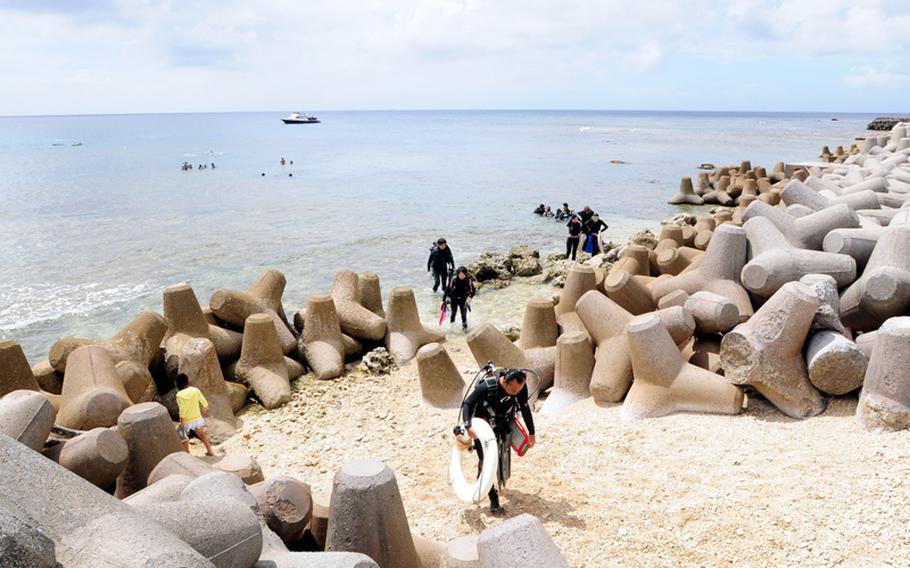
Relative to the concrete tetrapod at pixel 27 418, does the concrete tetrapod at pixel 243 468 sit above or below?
below

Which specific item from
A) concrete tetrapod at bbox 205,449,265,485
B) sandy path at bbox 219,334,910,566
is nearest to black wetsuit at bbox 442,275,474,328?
sandy path at bbox 219,334,910,566

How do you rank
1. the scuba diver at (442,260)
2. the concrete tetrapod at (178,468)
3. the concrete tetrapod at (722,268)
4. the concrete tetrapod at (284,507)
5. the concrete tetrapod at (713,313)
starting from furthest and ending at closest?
Answer: the scuba diver at (442,260) → the concrete tetrapod at (722,268) → the concrete tetrapod at (713,313) → the concrete tetrapod at (178,468) → the concrete tetrapod at (284,507)

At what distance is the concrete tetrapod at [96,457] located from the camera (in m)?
3.69

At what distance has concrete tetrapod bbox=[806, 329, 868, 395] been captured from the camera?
479 centimetres

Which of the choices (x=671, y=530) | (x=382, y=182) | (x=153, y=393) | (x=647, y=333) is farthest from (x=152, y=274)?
(x=382, y=182)

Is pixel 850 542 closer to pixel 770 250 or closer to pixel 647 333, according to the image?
pixel 647 333

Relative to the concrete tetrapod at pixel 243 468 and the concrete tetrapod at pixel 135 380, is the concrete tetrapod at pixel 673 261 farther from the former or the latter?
the concrete tetrapod at pixel 135 380

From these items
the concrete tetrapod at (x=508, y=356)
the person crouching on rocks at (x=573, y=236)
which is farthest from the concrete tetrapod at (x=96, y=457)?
the person crouching on rocks at (x=573, y=236)

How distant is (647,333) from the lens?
5.41 metres

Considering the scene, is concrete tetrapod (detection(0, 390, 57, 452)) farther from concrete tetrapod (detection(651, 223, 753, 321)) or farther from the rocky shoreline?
concrete tetrapod (detection(651, 223, 753, 321))

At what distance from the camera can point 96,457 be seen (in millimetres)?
3705

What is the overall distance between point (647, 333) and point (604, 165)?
33935 mm

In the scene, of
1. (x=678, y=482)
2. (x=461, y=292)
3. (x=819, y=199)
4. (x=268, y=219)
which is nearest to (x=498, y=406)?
(x=678, y=482)

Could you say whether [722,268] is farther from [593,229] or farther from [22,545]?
[593,229]
